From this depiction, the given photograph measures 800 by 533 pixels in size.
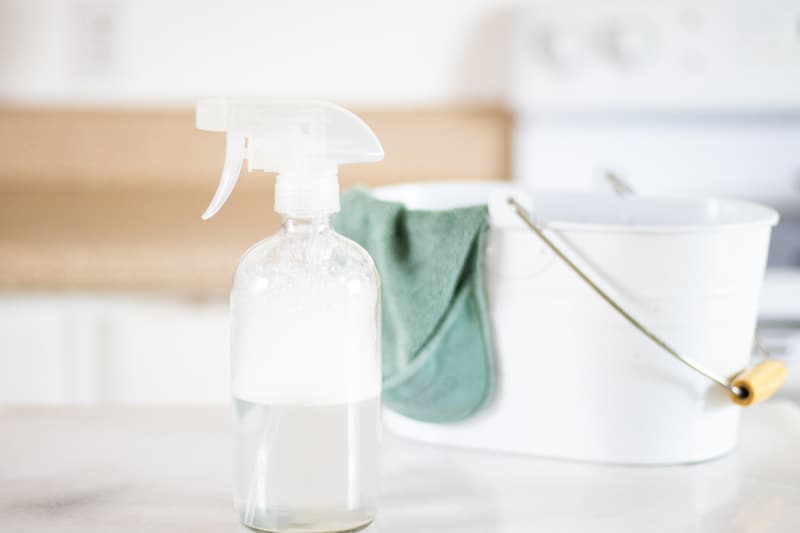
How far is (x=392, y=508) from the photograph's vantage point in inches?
24.1

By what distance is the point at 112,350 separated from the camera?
1471 millimetres

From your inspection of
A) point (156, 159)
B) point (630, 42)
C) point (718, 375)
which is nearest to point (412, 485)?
point (718, 375)

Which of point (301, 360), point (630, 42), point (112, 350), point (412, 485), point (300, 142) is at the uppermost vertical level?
point (630, 42)

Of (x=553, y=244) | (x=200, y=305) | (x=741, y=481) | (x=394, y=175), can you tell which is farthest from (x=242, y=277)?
(x=394, y=175)

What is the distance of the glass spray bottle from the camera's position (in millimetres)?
561

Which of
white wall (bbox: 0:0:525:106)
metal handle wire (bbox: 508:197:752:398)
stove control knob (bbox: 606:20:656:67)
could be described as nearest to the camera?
metal handle wire (bbox: 508:197:752:398)

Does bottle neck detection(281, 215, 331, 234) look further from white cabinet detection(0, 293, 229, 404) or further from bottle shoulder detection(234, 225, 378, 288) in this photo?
white cabinet detection(0, 293, 229, 404)

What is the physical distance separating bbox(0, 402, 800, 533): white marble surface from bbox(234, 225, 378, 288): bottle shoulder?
14cm

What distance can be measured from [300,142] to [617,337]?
10.4 inches

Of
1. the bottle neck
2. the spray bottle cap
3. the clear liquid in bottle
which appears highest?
the spray bottle cap

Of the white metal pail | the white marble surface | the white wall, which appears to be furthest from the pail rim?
the white wall

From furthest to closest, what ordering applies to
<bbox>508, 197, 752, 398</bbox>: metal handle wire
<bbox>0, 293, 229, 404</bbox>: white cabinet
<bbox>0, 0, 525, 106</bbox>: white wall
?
→ <bbox>0, 0, 525, 106</bbox>: white wall, <bbox>0, 293, 229, 404</bbox>: white cabinet, <bbox>508, 197, 752, 398</bbox>: metal handle wire

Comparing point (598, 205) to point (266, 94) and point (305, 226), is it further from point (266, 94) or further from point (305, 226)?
point (266, 94)

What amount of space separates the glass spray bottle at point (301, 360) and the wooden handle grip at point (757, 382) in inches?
10.8
